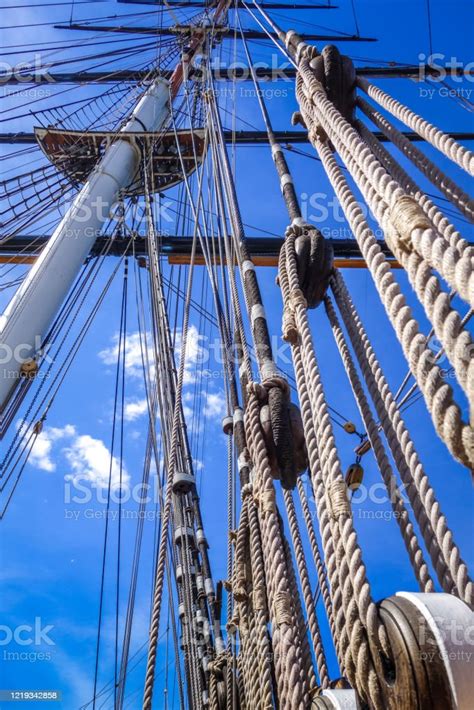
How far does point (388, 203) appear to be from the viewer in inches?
54.6

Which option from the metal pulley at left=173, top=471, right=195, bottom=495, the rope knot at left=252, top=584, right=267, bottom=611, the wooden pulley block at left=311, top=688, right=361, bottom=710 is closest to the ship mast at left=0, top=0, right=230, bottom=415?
the metal pulley at left=173, top=471, right=195, bottom=495

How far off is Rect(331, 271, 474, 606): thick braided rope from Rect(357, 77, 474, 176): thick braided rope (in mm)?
600

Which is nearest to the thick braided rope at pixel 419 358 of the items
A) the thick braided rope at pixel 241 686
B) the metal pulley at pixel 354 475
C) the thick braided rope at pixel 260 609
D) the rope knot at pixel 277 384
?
the rope knot at pixel 277 384

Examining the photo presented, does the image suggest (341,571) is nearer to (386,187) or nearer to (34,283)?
(386,187)

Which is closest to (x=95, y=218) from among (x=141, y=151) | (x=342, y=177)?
(x=141, y=151)

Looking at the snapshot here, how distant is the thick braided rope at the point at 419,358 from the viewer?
3.02ft

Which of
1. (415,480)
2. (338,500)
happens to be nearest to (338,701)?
(338,500)

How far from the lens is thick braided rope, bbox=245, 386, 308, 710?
1.49m

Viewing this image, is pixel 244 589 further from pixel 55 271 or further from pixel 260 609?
pixel 55 271

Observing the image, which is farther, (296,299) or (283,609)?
(296,299)

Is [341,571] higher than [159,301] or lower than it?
lower

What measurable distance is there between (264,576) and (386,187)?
4.39 ft

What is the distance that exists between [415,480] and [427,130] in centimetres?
133

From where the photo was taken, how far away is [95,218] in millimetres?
5234
